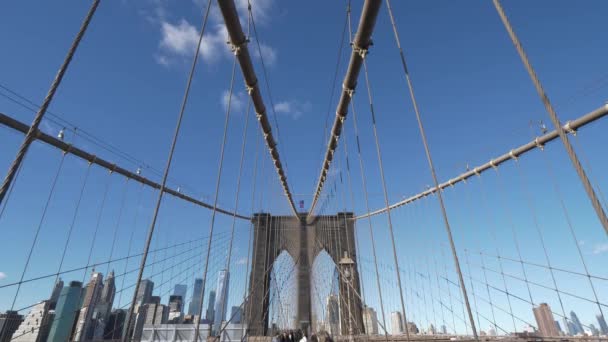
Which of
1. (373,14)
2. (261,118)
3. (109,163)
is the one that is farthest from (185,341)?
(373,14)

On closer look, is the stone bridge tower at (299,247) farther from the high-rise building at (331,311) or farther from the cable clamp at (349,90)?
the cable clamp at (349,90)

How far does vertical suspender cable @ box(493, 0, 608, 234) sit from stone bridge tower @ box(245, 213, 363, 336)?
17.9m

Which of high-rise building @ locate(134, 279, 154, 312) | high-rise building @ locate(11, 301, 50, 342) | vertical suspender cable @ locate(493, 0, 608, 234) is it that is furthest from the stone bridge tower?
vertical suspender cable @ locate(493, 0, 608, 234)

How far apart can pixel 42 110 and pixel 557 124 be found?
11.8 ft

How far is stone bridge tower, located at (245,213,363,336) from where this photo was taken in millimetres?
20000

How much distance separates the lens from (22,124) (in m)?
6.60

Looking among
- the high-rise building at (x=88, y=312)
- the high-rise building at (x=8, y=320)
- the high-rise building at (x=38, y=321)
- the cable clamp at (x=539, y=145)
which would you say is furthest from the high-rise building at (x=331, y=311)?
the high-rise building at (x=8, y=320)

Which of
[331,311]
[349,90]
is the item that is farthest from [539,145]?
[331,311]

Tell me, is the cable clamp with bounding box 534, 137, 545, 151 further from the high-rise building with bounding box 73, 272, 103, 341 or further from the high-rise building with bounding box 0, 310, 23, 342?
the high-rise building with bounding box 73, 272, 103, 341

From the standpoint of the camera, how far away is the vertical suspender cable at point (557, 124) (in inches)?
69.1

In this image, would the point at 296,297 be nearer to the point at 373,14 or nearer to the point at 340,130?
the point at 340,130

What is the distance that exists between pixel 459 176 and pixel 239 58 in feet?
46.2

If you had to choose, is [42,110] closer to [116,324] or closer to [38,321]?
[38,321]

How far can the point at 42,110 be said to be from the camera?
2008 millimetres
